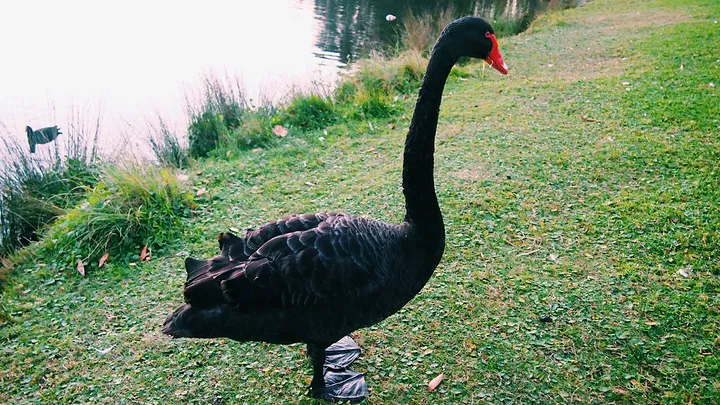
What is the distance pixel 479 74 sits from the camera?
28.3 ft

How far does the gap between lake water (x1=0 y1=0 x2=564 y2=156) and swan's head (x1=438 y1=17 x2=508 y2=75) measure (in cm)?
476

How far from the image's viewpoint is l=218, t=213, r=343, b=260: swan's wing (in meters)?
2.67

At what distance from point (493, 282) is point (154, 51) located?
34.6 feet

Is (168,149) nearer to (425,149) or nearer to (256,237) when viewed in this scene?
(256,237)

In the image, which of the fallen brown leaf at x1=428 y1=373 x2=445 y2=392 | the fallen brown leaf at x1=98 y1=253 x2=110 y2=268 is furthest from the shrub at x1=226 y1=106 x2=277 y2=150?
the fallen brown leaf at x1=428 y1=373 x2=445 y2=392

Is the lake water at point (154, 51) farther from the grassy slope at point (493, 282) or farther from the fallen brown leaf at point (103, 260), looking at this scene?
the grassy slope at point (493, 282)

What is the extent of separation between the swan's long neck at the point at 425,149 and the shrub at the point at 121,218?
259cm

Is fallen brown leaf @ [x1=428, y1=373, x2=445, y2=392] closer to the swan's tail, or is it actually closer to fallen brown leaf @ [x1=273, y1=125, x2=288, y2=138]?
the swan's tail

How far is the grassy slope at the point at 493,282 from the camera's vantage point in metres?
2.93

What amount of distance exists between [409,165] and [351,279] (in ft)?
2.24

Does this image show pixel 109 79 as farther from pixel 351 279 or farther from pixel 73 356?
pixel 351 279

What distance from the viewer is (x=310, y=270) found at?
2.45 m

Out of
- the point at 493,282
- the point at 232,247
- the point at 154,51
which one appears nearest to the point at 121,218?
the point at 232,247

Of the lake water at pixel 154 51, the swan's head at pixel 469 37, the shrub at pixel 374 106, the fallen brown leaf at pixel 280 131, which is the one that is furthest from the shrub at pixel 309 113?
the swan's head at pixel 469 37
